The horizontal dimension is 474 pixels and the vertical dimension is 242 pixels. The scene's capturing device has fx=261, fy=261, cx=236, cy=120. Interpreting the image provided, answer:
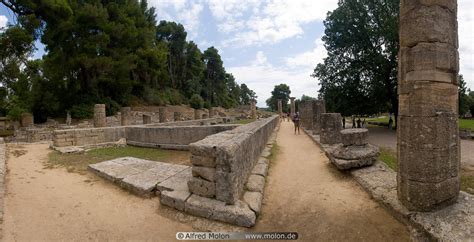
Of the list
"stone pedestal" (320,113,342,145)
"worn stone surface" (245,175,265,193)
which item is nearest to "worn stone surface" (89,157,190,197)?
"worn stone surface" (245,175,265,193)

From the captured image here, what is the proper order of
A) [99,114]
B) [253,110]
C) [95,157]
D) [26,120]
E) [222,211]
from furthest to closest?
[253,110] → [26,120] → [99,114] → [95,157] → [222,211]

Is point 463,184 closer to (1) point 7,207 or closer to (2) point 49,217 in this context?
(2) point 49,217

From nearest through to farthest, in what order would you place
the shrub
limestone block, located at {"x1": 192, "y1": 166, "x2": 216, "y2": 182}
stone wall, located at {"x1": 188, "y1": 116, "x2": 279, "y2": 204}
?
1. stone wall, located at {"x1": 188, "y1": 116, "x2": 279, "y2": 204}
2. limestone block, located at {"x1": 192, "y1": 166, "x2": 216, "y2": 182}
3. the shrub

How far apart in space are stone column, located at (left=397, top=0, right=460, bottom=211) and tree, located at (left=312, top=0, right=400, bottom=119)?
14.5m

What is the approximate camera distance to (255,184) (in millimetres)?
5098

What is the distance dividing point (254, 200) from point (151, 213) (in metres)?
1.64

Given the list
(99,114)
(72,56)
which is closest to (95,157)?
(99,114)

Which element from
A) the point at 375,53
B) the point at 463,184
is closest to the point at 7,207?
the point at 463,184

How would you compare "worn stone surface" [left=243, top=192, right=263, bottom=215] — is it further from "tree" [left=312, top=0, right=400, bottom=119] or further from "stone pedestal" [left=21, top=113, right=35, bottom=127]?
"stone pedestal" [left=21, top=113, right=35, bottom=127]

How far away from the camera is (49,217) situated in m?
3.81

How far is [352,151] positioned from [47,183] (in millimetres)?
6837

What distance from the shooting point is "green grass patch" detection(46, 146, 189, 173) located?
7.23 meters

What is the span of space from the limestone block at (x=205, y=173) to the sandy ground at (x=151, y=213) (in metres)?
0.63

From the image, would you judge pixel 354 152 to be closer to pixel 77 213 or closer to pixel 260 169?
pixel 260 169
